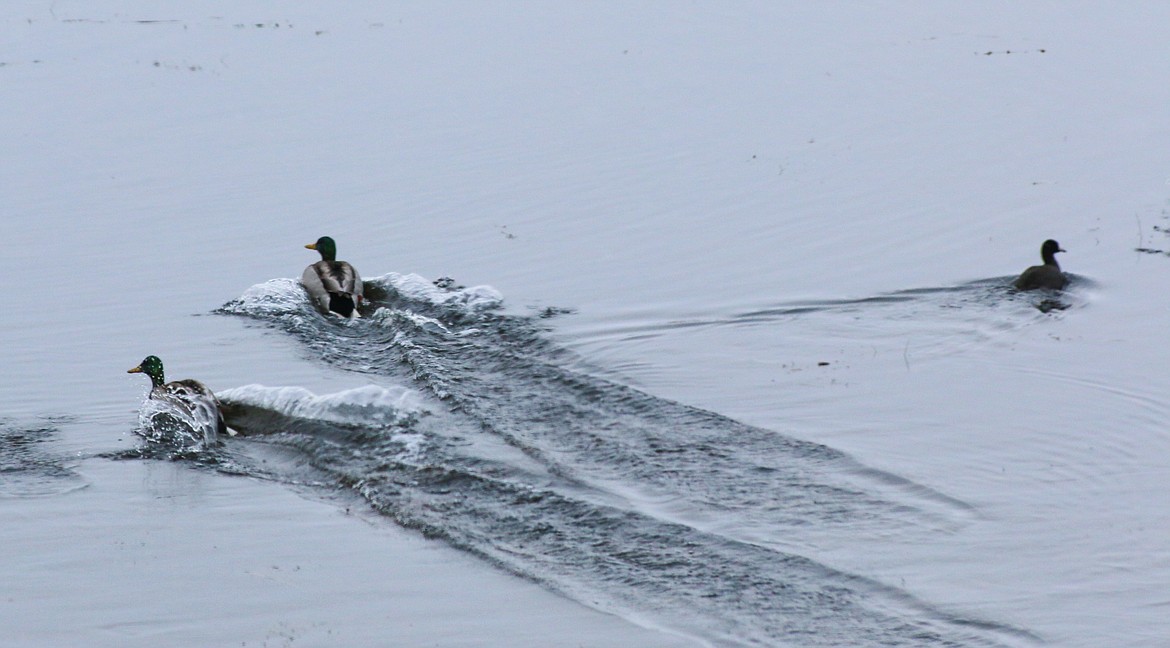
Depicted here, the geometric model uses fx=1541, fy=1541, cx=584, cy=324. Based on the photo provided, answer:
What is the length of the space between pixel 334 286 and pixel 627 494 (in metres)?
6.13

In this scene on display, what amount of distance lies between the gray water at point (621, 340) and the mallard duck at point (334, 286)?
0.21 m

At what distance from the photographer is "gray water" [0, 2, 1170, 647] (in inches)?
347

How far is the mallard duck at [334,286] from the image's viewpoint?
15.2m

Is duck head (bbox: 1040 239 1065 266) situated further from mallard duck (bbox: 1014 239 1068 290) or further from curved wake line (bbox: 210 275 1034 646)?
curved wake line (bbox: 210 275 1034 646)

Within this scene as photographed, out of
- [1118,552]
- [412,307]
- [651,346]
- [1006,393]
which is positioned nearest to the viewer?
[1118,552]

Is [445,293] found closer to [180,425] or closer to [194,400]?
[194,400]

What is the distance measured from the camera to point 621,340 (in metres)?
13.7

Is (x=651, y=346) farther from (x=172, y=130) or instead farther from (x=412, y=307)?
(x=172, y=130)

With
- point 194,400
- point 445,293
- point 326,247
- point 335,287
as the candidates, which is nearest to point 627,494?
point 194,400

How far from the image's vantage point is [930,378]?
40.3 feet

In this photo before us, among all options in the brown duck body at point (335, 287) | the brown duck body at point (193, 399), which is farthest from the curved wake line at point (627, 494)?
the brown duck body at point (335, 287)

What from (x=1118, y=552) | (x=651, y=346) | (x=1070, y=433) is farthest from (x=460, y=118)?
(x=1118, y=552)

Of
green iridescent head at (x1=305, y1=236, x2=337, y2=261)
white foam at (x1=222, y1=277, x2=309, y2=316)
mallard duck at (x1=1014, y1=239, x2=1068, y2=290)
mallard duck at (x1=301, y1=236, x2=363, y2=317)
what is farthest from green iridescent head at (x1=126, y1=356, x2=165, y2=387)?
mallard duck at (x1=1014, y1=239, x2=1068, y2=290)

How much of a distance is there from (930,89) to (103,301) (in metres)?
14.3
